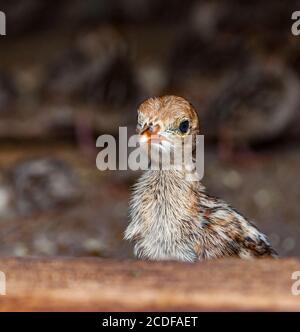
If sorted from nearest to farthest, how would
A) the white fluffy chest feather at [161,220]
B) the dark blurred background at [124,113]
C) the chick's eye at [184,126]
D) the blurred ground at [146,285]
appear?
the blurred ground at [146,285]
the white fluffy chest feather at [161,220]
the chick's eye at [184,126]
the dark blurred background at [124,113]

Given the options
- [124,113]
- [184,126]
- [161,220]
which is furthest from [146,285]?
[124,113]

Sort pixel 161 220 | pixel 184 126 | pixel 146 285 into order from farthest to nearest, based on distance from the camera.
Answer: pixel 184 126 → pixel 161 220 → pixel 146 285

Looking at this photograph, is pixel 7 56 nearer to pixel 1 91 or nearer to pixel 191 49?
pixel 1 91

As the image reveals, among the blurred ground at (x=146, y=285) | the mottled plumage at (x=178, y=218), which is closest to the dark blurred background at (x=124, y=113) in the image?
the mottled plumage at (x=178, y=218)

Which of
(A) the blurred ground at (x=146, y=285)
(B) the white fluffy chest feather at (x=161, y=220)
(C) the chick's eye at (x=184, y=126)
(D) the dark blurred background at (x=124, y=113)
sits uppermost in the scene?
(D) the dark blurred background at (x=124, y=113)

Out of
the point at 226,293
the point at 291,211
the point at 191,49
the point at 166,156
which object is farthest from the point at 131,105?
the point at 226,293

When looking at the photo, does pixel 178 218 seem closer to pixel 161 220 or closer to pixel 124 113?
pixel 161 220

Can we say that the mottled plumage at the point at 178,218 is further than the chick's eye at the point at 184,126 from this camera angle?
No

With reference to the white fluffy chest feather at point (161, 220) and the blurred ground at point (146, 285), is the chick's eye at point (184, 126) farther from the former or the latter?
the blurred ground at point (146, 285)
